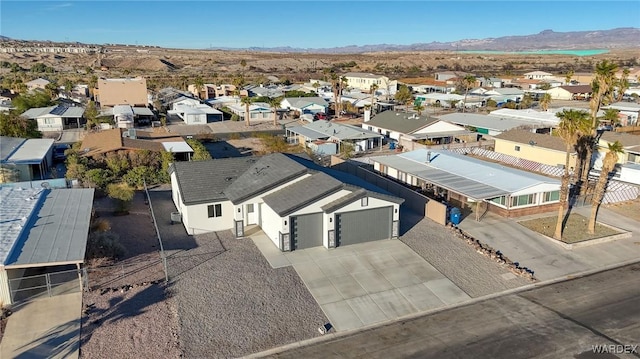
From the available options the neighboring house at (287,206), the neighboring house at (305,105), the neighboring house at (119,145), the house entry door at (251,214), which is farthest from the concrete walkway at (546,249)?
the neighboring house at (305,105)

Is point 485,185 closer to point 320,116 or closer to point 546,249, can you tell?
point 546,249

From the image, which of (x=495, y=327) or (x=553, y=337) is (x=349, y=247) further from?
(x=553, y=337)

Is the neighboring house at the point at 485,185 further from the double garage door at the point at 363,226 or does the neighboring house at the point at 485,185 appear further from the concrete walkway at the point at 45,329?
the concrete walkway at the point at 45,329

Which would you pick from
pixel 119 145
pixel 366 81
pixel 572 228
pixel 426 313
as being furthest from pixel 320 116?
pixel 426 313

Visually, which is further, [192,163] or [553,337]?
[192,163]

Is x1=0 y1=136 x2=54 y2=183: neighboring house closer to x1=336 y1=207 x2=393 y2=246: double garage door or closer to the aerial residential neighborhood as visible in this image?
the aerial residential neighborhood

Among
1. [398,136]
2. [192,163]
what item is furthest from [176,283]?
[398,136]
